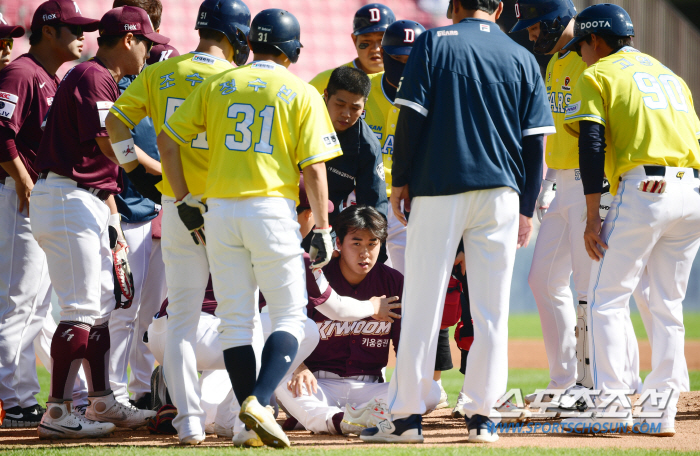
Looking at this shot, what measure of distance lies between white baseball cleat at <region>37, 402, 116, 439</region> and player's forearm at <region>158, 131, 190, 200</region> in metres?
1.32

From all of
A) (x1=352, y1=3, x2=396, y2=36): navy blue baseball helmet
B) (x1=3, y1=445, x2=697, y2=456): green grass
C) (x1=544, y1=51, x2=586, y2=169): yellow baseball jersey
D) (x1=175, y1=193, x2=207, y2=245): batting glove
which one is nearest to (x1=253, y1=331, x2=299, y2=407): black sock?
(x1=3, y1=445, x2=697, y2=456): green grass

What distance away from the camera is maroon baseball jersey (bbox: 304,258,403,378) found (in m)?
4.38

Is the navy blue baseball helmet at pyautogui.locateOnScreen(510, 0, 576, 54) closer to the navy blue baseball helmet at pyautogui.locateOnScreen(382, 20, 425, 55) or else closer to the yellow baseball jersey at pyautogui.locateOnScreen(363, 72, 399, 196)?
the navy blue baseball helmet at pyautogui.locateOnScreen(382, 20, 425, 55)

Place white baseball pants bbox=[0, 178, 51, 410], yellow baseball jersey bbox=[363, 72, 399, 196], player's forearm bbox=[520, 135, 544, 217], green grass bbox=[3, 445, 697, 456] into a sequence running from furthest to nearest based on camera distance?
1. yellow baseball jersey bbox=[363, 72, 399, 196]
2. white baseball pants bbox=[0, 178, 51, 410]
3. player's forearm bbox=[520, 135, 544, 217]
4. green grass bbox=[3, 445, 697, 456]

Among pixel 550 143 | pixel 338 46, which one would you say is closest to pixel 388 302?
pixel 550 143

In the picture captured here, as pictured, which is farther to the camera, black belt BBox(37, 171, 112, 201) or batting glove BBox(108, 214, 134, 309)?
batting glove BBox(108, 214, 134, 309)

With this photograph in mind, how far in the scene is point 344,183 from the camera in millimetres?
5020

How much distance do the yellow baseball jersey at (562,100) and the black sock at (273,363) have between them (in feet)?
7.63

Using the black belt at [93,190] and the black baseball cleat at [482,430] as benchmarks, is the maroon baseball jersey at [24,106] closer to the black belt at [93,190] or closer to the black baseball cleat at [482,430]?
the black belt at [93,190]

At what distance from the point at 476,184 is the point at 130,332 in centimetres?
256

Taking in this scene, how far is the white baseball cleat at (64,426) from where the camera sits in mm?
3898

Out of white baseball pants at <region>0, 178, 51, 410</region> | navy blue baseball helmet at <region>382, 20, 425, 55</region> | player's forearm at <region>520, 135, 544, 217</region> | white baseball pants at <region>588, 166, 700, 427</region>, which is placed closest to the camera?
player's forearm at <region>520, 135, 544, 217</region>

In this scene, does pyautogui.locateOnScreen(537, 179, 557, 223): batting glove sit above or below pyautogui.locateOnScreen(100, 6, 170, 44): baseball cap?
below

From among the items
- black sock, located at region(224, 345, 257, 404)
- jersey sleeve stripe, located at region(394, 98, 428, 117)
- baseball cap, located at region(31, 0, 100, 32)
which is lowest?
black sock, located at region(224, 345, 257, 404)
